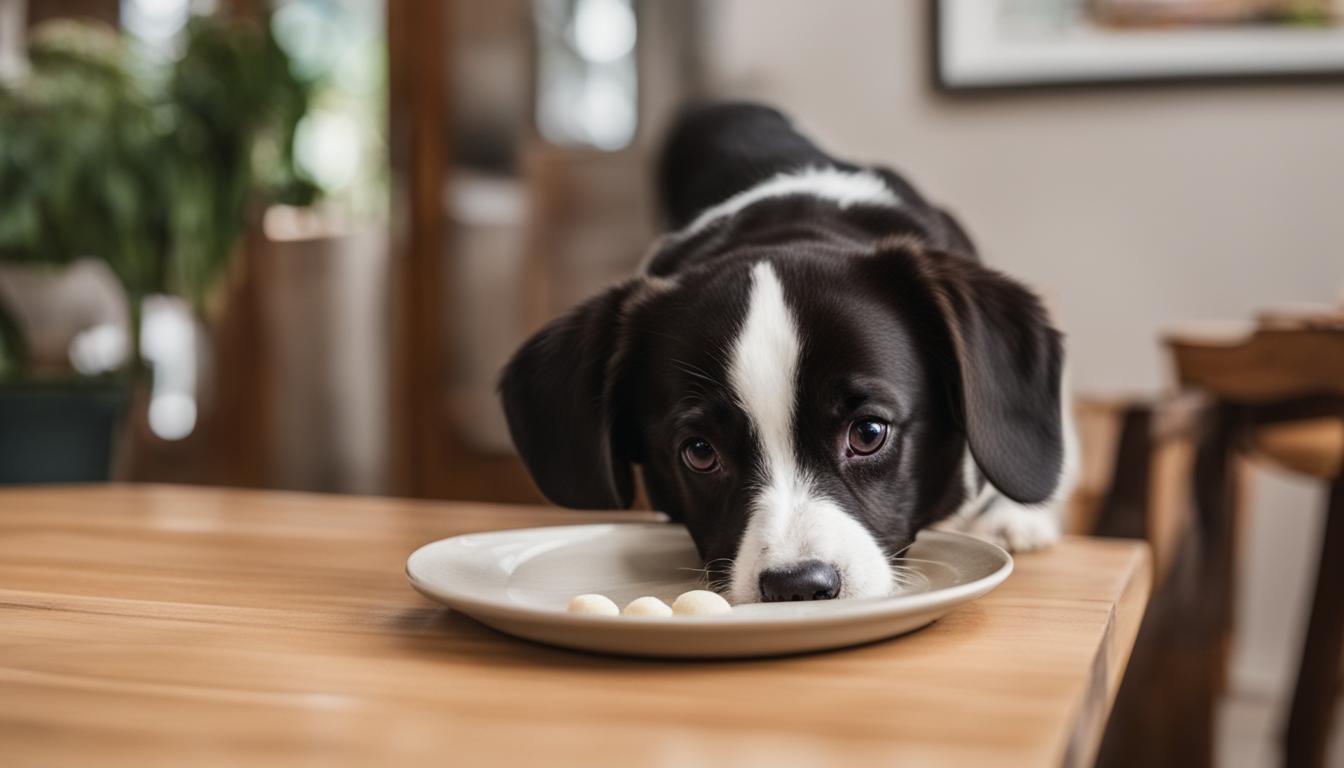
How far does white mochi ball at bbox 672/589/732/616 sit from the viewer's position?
0.71 m

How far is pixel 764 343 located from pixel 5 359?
212 cm

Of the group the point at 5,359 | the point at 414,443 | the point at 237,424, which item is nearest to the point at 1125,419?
the point at 5,359

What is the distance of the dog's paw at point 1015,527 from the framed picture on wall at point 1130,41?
79.9 inches

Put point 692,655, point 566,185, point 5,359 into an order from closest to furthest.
A: point 692,655 → point 5,359 → point 566,185

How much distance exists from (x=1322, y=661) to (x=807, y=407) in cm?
118

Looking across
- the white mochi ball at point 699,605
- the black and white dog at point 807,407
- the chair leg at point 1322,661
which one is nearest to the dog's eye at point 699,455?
the black and white dog at point 807,407

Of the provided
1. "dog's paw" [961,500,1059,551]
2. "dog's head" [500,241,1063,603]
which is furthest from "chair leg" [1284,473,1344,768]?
"dog's head" [500,241,1063,603]

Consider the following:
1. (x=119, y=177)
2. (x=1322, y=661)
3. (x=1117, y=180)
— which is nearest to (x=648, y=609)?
(x=1322, y=661)

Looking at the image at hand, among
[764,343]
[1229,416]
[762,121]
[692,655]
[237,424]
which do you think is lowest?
[237,424]

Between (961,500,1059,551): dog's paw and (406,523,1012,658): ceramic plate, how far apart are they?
228 millimetres

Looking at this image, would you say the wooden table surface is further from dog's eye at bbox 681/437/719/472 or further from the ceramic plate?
dog's eye at bbox 681/437/719/472

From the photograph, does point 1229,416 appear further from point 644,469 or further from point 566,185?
point 566,185

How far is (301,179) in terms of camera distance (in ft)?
9.64

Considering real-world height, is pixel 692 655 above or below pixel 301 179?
below
